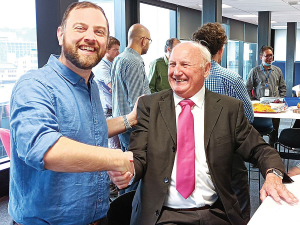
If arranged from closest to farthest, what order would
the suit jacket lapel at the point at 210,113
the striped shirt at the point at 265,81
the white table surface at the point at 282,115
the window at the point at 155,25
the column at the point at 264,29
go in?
the suit jacket lapel at the point at 210,113
the white table surface at the point at 282,115
the striped shirt at the point at 265,81
the window at the point at 155,25
the column at the point at 264,29

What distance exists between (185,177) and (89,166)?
0.76 metres

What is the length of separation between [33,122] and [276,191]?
107 cm

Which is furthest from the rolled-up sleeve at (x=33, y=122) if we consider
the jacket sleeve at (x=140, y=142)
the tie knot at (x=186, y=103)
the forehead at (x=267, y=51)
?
the forehead at (x=267, y=51)

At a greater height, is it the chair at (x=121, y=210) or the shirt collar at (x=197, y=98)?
the shirt collar at (x=197, y=98)

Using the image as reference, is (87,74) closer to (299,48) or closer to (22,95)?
(22,95)

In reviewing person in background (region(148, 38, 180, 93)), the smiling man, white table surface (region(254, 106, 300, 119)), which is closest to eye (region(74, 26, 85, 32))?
the smiling man

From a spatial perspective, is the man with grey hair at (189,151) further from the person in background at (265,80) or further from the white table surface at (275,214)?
the person in background at (265,80)

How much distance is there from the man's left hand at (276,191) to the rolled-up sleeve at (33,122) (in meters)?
0.96

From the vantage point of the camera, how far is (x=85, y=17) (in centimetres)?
163

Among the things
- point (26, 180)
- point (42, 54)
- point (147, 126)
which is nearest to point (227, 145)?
point (147, 126)

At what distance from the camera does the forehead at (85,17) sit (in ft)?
5.36

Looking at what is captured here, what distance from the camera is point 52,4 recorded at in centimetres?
272

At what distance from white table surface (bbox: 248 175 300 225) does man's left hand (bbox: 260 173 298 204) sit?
0.02 meters

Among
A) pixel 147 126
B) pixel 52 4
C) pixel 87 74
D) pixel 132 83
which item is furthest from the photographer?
pixel 132 83
